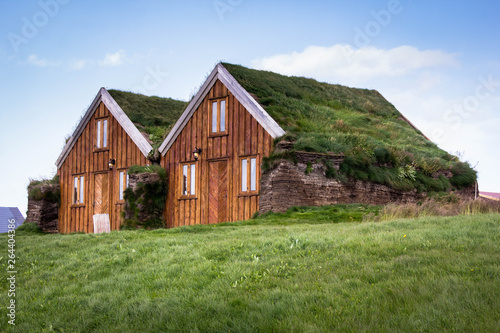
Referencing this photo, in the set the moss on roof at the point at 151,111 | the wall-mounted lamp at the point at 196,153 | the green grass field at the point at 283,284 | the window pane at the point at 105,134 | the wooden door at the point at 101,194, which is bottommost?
the green grass field at the point at 283,284

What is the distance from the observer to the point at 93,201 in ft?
86.8

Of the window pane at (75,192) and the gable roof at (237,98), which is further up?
→ the gable roof at (237,98)

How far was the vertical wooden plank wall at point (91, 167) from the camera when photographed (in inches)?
998

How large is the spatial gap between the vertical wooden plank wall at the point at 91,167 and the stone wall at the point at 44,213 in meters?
0.35

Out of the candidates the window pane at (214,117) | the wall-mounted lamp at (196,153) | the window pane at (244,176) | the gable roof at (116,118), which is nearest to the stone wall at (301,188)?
the window pane at (244,176)

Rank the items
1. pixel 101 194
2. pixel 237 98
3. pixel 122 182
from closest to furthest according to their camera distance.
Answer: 1. pixel 237 98
2. pixel 122 182
3. pixel 101 194

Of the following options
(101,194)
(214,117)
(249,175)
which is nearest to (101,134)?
(101,194)

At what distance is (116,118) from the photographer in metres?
26.2

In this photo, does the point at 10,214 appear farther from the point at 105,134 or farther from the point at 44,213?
the point at 105,134

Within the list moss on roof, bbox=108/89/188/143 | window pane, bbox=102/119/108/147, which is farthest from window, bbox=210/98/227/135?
window pane, bbox=102/119/108/147

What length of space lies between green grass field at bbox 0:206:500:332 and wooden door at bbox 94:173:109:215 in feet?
45.0

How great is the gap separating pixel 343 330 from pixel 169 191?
18.2m

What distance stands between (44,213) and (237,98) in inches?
536

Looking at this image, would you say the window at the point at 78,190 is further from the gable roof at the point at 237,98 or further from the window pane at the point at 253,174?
the window pane at the point at 253,174
